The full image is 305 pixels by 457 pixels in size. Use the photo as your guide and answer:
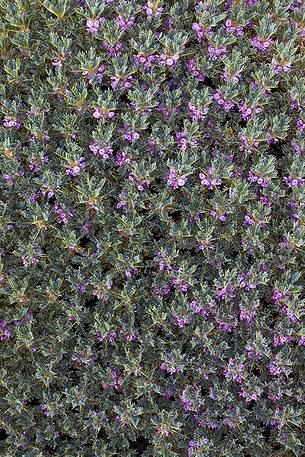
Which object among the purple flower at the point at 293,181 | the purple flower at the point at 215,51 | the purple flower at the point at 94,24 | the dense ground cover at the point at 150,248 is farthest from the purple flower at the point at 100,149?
the purple flower at the point at 293,181

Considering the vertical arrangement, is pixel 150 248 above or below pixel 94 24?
below

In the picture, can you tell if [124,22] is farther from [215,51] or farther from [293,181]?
[293,181]

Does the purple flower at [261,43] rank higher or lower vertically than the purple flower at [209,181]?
higher

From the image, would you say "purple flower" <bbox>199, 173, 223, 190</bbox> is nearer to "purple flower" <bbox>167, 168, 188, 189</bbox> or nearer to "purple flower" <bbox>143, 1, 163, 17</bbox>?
"purple flower" <bbox>167, 168, 188, 189</bbox>

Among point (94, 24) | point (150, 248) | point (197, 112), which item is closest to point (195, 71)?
point (197, 112)

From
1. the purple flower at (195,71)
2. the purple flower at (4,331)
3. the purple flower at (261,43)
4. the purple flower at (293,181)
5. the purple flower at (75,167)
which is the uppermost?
the purple flower at (261,43)

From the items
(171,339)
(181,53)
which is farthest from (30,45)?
(171,339)

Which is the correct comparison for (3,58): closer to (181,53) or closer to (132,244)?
(181,53)

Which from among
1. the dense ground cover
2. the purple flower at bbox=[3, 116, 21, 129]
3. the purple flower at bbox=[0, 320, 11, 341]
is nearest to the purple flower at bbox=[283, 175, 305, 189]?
the dense ground cover

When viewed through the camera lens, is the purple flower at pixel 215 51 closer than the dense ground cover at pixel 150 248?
No

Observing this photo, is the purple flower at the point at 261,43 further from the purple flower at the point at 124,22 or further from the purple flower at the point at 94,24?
the purple flower at the point at 94,24
